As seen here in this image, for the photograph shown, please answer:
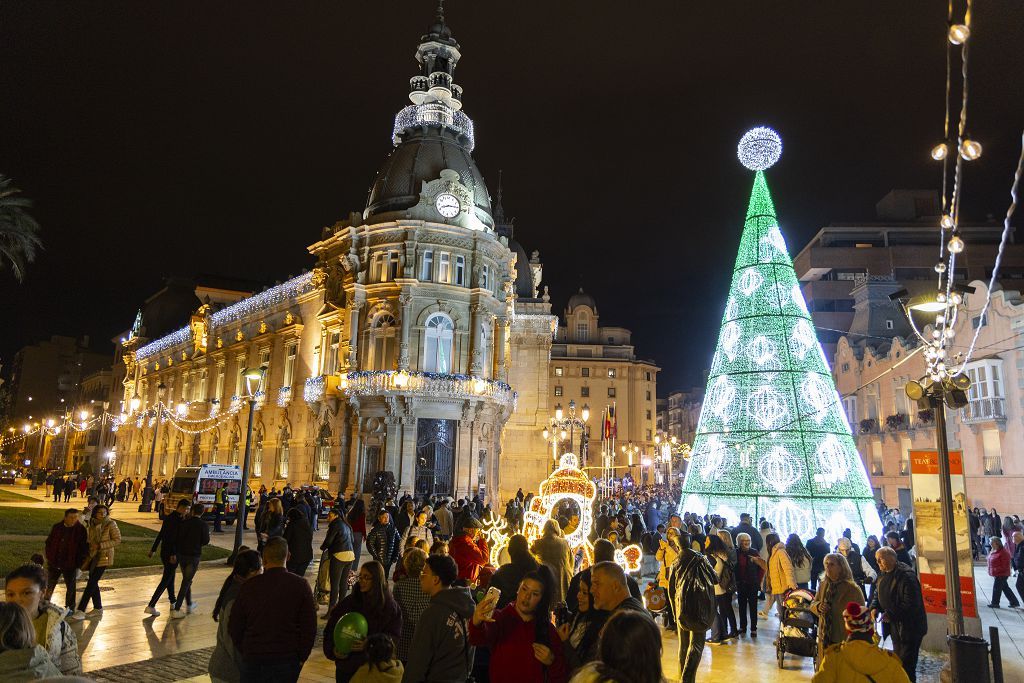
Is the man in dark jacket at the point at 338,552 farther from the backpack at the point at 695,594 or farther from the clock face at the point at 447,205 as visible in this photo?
the clock face at the point at 447,205

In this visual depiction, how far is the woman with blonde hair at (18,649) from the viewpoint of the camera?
12.7ft

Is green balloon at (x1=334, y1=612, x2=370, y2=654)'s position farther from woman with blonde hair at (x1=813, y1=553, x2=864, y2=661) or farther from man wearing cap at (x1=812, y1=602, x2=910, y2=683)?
woman with blonde hair at (x1=813, y1=553, x2=864, y2=661)

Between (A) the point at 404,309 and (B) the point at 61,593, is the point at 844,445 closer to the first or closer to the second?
(B) the point at 61,593

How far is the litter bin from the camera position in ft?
25.2

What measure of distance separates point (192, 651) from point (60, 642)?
16.3 feet

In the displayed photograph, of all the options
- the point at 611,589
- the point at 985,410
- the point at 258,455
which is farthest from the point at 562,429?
the point at 611,589

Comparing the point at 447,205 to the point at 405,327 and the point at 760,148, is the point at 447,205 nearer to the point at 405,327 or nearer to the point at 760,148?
the point at 405,327

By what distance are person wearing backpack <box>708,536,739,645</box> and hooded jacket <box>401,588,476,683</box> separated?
6.83 metres

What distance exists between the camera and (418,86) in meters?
41.3

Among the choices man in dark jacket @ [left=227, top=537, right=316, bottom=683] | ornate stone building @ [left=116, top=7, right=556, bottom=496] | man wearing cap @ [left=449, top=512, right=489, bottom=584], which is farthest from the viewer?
ornate stone building @ [left=116, top=7, right=556, bottom=496]

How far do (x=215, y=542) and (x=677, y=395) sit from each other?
98462 mm

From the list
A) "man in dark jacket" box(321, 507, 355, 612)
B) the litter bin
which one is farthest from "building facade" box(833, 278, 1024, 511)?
"man in dark jacket" box(321, 507, 355, 612)

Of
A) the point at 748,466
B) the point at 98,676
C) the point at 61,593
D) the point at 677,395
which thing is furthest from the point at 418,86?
the point at 677,395

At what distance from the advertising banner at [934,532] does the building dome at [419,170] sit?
2940 cm
